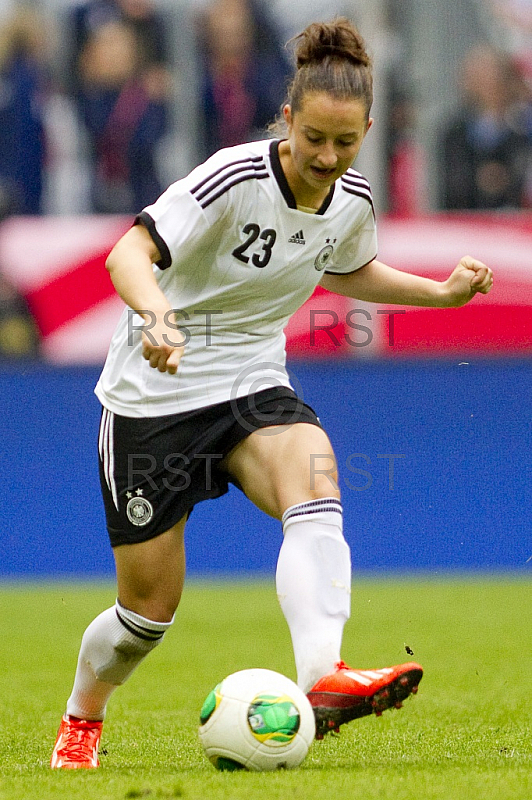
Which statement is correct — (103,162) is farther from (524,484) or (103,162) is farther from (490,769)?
(490,769)

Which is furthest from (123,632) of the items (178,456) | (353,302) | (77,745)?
(353,302)

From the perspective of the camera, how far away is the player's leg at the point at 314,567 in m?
3.26

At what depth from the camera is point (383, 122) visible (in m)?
9.80

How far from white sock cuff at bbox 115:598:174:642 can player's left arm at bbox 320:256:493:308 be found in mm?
1203

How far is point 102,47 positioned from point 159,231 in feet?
22.8

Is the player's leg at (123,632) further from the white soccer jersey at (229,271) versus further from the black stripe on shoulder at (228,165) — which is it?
the black stripe on shoulder at (228,165)

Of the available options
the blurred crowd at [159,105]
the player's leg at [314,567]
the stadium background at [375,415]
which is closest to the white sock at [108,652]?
the player's leg at [314,567]

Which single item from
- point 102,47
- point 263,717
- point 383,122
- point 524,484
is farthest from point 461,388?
point 263,717

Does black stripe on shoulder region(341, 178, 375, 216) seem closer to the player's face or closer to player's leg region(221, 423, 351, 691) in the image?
the player's face

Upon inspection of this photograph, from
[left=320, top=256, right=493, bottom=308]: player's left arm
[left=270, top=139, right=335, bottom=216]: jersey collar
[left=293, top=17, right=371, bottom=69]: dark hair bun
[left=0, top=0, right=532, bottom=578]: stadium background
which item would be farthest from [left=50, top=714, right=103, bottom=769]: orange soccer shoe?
[left=0, top=0, right=532, bottom=578]: stadium background

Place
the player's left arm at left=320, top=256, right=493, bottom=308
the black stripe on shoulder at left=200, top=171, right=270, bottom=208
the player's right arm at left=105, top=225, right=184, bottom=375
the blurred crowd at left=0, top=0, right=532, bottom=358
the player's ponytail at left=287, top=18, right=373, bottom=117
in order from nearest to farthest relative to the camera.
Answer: the player's right arm at left=105, top=225, right=184, bottom=375, the player's ponytail at left=287, top=18, right=373, bottom=117, the black stripe on shoulder at left=200, top=171, right=270, bottom=208, the player's left arm at left=320, top=256, right=493, bottom=308, the blurred crowd at left=0, top=0, right=532, bottom=358

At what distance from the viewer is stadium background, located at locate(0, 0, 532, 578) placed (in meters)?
9.06

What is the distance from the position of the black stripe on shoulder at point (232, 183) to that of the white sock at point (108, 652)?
3.95 feet

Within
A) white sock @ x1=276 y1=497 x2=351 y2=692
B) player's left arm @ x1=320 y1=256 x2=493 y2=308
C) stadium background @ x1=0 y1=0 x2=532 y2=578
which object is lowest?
stadium background @ x1=0 y1=0 x2=532 y2=578
